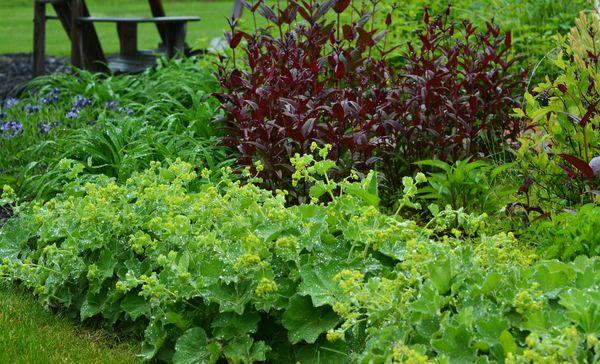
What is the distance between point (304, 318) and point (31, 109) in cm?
441

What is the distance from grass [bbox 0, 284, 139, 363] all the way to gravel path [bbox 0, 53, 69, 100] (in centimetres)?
612

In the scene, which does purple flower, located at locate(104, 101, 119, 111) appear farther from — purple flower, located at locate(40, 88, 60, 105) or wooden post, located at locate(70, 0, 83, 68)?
wooden post, located at locate(70, 0, 83, 68)

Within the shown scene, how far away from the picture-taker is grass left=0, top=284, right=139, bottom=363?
379 cm

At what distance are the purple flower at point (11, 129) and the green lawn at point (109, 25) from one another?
17.8ft

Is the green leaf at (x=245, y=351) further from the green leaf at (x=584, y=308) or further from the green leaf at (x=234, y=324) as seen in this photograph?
the green leaf at (x=584, y=308)

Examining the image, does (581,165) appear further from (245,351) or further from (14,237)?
(14,237)

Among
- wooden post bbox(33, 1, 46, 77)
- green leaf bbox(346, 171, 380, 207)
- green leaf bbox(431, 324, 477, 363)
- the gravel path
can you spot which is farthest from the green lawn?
green leaf bbox(431, 324, 477, 363)

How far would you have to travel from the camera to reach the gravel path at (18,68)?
10883 mm

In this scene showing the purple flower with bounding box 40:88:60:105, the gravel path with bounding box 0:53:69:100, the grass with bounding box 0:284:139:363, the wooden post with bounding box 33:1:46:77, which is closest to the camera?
the grass with bounding box 0:284:139:363

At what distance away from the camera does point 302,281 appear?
3.54 m

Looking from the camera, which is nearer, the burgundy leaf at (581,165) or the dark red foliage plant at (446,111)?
A: the burgundy leaf at (581,165)

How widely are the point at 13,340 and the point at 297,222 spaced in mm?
1329

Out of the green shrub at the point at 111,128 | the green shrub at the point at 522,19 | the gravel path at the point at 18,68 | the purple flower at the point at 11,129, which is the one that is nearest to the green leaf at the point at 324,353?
the green shrub at the point at 111,128

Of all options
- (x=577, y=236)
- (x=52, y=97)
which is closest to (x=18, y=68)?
(x=52, y=97)
